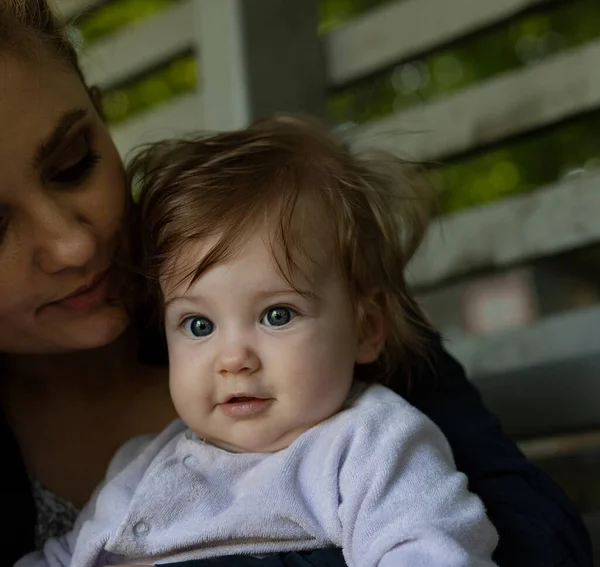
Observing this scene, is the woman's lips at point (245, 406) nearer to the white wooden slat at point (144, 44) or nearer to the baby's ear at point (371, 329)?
the baby's ear at point (371, 329)

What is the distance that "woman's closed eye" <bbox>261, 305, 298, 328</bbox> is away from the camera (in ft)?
3.71

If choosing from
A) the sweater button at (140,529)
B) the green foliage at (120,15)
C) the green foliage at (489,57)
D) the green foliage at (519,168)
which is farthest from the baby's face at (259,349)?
the green foliage at (120,15)

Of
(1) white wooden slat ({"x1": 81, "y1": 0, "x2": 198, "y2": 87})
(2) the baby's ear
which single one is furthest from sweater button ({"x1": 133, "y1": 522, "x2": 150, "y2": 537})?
(1) white wooden slat ({"x1": 81, "y1": 0, "x2": 198, "y2": 87})

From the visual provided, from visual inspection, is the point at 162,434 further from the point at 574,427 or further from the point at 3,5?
the point at 574,427

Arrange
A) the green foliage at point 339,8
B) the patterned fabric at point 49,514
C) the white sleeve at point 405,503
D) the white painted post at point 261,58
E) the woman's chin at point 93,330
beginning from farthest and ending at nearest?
the green foliage at point 339,8 → the white painted post at point 261,58 → the patterned fabric at point 49,514 → the woman's chin at point 93,330 → the white sleeve at point 405,503

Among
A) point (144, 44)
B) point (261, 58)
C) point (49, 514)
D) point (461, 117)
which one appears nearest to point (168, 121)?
point (144, 44)

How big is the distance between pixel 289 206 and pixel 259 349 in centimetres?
19

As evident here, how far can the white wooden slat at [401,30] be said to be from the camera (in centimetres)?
177

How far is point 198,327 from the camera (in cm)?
117

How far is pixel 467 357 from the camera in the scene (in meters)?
1.82

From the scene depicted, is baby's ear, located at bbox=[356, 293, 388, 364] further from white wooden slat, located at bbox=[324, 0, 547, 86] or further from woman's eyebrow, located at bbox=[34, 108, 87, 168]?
white wooden slat, located at bbox=[324, 0, 547, 86]

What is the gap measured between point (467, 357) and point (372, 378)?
1.67 ft

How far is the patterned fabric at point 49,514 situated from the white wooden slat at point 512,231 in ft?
2.71

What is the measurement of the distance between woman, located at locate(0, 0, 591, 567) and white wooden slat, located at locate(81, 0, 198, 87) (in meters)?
0.91
